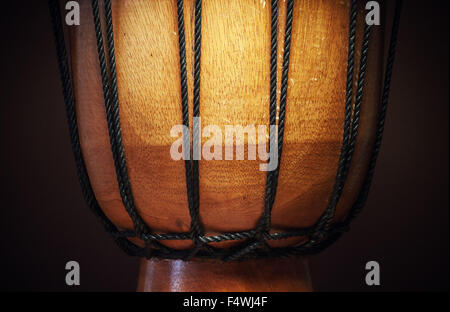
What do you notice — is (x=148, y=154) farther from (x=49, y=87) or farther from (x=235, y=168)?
(x=49, y=87)

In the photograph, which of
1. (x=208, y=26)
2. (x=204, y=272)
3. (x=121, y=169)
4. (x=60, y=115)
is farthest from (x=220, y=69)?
(x=60, y=115)

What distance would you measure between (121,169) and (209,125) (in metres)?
0.15

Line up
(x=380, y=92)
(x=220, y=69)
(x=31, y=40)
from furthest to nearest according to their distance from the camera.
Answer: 1. (x=31, y=40)
2. (x=380, y=92)
3. (x=220, y=69)

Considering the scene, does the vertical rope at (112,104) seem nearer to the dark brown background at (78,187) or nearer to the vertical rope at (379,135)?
the vertical rope at (379,135)

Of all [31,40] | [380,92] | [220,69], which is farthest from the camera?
[31,40]

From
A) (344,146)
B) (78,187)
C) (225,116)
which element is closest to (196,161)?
(225,116)

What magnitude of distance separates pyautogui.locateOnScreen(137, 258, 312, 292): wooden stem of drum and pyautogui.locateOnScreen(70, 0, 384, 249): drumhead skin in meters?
0.07

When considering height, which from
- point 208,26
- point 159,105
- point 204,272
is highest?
point 208,26

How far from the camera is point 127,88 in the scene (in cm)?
72

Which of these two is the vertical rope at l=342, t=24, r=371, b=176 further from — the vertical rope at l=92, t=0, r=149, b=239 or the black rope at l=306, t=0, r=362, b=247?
the vertical rope at l=92, t=0, r=149, b=239

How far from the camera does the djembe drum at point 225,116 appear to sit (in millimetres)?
681

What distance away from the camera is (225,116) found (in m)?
0.69

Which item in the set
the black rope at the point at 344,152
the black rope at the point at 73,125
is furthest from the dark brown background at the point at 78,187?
the black rope at the point at 344,152

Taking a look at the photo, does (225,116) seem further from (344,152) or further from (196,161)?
(344,152)
